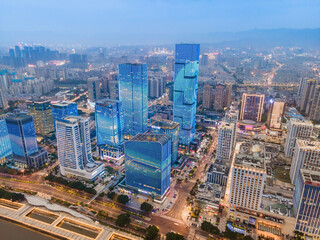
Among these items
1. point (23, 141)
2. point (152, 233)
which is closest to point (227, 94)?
point (152, 233)

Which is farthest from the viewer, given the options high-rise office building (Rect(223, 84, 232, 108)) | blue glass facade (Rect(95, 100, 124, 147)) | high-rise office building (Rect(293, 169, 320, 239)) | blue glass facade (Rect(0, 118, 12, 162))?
high-rise office building (Rect(223, 84, 232, 108))

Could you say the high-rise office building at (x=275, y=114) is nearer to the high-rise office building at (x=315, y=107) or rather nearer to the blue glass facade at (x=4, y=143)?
the high-rise office building at (x=315, y=107)

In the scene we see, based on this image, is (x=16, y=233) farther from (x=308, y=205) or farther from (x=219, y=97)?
(x=219, y=97)

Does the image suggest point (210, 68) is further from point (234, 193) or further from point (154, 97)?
point (234, 193)

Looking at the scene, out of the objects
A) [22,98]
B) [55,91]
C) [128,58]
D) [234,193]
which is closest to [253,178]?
[234,193]

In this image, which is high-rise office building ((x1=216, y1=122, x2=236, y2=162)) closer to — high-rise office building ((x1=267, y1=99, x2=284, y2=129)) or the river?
high-rise office building ((x1=267, y1=99, x2=284, y2=129))

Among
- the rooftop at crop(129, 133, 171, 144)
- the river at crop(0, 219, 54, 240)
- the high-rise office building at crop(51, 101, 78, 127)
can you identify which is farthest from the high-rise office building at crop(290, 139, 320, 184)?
the high-rise office building at crop(51, 101, 78, 127)
